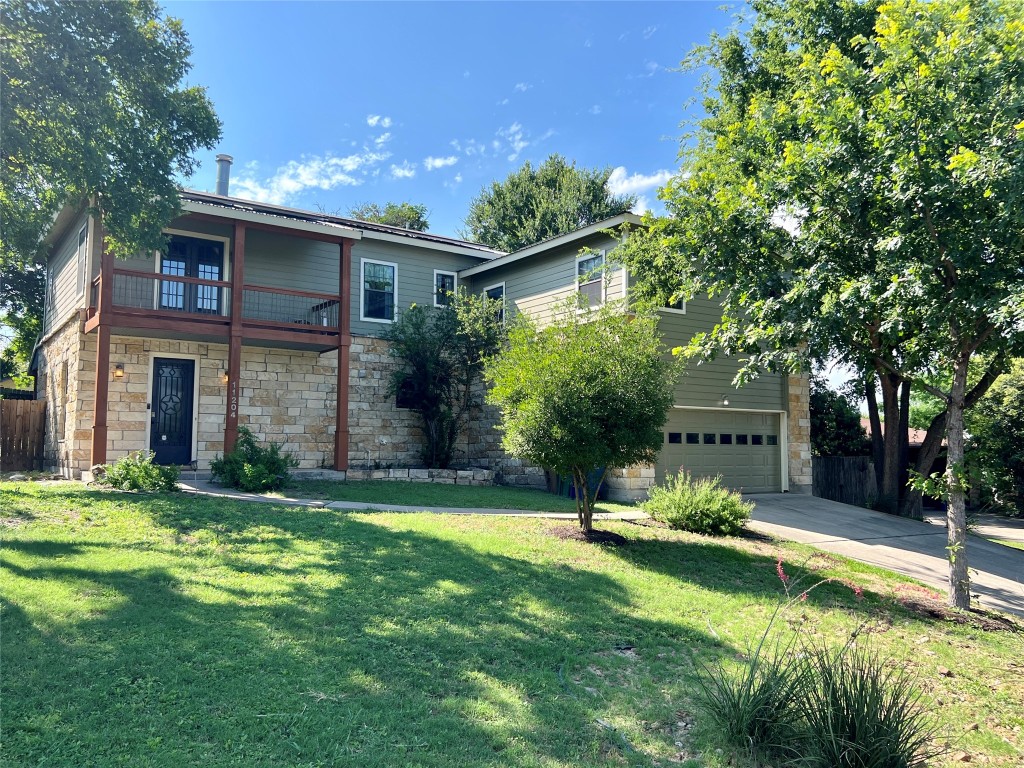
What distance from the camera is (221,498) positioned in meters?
9.73

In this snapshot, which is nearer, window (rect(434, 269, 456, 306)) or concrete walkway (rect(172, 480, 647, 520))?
concrete walkway (rect(172, 480, 647, 520))

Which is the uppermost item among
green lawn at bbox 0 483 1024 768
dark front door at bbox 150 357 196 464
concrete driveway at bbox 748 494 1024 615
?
dark front door at bbox 150 357 196 464

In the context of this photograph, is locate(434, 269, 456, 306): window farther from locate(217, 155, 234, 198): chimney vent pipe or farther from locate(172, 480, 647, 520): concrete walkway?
locate(172, 480, 647, 520): concrete walkway

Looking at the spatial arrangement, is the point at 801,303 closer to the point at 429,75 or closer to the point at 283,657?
the point at 283,657

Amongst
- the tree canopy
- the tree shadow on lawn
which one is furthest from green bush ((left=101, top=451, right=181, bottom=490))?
the tree canopy

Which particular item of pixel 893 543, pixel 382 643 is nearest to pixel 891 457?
pixel 893 543

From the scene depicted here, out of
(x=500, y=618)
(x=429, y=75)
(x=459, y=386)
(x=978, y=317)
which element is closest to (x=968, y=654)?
(x=978, y=317)

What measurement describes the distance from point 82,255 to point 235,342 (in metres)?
4.45

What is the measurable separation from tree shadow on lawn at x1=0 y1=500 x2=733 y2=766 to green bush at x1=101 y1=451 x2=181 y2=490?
139 inches

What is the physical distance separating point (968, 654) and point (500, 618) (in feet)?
14.2

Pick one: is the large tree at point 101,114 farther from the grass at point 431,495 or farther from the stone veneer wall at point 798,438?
the stone veneer wall at point 798,438

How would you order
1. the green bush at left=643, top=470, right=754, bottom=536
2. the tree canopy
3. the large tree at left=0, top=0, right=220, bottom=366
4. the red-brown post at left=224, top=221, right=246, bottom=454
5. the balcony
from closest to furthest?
the large tree at left=0, top=0, right=220, bottom=366 < the green bush at left=643, top=470, right=754, bottom=536 < the balcony < the red-brown post at left=224, top=221, right=246, bottom=454 < the tree canopy

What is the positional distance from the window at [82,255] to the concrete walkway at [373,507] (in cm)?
542

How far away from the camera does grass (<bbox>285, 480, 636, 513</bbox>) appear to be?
11.2m
